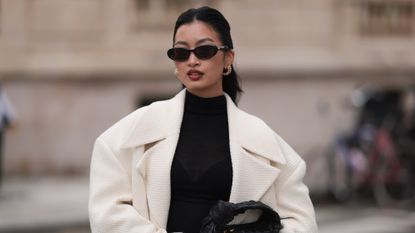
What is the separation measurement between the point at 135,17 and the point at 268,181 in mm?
9696

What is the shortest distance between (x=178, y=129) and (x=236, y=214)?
37 centimetres

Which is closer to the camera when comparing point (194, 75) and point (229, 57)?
point (194, 75)

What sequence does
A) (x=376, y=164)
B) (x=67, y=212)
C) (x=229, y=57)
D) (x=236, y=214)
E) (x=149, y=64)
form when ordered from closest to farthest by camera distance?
(x=236, y=214) → (x=229, y=57) → (x=67, y=212) → (x=376, y=164) → (x=149, y=64)

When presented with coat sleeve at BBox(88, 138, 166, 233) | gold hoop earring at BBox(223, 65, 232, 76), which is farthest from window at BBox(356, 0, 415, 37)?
coat sleeve at BBox(88, 138, 166, 233)

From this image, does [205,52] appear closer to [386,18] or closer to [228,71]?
[228,71]

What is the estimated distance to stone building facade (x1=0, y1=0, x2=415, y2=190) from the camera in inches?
470

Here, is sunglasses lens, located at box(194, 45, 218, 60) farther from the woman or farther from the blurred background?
the blurred background

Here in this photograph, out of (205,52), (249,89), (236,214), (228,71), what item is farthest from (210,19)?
(249,89)

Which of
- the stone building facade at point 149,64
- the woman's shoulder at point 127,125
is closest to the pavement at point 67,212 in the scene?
the stone building facade at point 149,64

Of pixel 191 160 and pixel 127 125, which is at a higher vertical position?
pixel 127 125

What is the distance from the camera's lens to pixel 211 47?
2.99 meters

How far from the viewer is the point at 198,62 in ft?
9.82

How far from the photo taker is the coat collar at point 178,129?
3027 mm

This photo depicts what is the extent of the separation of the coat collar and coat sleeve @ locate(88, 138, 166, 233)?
8 cm
